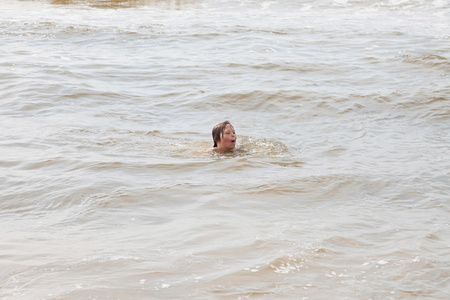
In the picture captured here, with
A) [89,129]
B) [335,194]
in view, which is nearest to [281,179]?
[335,194]

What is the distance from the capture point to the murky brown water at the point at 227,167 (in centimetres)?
448

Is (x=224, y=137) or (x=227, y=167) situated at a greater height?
(x=224, y=137)

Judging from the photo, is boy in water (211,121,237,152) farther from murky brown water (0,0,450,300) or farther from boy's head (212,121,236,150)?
murky brown water (0,0,450,300)

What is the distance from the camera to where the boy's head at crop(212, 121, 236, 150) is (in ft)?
27.0

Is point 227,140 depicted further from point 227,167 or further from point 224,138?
point 227,167

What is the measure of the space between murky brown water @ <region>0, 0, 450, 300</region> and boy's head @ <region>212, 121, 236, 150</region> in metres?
0.31

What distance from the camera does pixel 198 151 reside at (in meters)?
8.45

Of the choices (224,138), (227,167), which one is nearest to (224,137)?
(224,138)

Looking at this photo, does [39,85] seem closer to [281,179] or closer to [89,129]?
[89,129]

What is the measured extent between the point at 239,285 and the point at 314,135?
528cm

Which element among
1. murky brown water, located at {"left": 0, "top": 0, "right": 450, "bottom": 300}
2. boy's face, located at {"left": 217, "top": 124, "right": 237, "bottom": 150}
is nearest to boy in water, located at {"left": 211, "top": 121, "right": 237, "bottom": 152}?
boy's face, located at {"left": 217, "top": 124, "right": 237, "bottom": 150}

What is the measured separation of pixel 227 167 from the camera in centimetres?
754

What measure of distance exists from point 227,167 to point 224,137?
2.66 feet

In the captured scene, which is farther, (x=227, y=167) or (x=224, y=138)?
(x=224, y=138)
